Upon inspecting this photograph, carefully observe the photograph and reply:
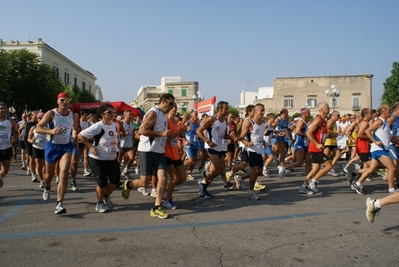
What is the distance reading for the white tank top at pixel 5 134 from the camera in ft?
24.4

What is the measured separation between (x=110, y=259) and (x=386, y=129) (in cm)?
608

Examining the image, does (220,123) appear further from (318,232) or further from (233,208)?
(318,232)

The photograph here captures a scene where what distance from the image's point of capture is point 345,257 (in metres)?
3.90

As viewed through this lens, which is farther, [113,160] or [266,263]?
[113,160]

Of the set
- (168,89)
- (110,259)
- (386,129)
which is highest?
(168,89)

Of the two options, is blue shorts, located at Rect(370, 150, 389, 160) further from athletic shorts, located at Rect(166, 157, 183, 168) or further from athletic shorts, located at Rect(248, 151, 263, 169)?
athletic shorts, located at Rect(166, 157, 183, 168)

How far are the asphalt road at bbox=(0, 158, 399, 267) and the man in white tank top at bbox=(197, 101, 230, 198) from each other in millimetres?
420

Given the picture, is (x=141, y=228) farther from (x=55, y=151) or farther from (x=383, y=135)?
(x=383, y=135)

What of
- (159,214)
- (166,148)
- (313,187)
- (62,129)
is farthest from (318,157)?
(62,129)

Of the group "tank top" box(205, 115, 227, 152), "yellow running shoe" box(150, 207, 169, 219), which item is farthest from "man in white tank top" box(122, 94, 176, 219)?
"tank top" box(205, 115, 227, 152)

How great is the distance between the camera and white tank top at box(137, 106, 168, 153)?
19.4ft

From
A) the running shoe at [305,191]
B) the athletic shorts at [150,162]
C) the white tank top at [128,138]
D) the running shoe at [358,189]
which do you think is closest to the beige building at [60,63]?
the white tank top at [128,138]

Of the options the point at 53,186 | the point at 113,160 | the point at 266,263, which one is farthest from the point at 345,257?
the point at 53,186

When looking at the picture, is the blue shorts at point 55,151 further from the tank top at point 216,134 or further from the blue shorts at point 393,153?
the blue shorts at point 393,153
